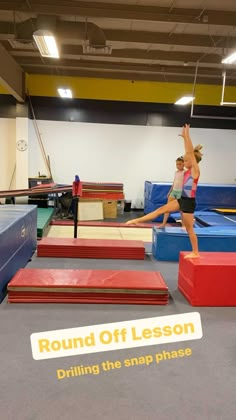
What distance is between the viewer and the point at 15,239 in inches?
156

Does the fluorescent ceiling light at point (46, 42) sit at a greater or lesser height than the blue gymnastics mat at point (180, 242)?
greater

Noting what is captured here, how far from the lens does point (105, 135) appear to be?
10672 millimetres

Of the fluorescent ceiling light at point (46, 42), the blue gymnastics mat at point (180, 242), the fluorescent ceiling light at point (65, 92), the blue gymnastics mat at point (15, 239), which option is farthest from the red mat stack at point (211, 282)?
the fluorescent ceiling light at point (65, 92)

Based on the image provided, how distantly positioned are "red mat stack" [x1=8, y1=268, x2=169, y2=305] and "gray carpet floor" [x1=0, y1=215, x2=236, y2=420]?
0.21 metres

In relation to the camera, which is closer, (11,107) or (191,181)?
(191,181)

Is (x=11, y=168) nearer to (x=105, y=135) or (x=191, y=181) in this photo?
(x=105, y=135)

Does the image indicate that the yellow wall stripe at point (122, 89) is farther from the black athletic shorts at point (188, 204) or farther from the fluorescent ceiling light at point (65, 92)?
the black athletic shorts at point (188, 204)

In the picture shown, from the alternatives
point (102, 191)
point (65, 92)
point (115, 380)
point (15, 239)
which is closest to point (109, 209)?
point (102, 191)

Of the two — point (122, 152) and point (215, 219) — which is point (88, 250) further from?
point (122, 152)

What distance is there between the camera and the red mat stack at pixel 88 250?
16.3ft

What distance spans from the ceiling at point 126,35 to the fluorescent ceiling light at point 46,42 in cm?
28

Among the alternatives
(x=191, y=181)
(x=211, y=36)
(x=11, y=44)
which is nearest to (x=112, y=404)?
(x=191, y=181)

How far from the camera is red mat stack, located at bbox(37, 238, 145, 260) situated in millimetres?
4959

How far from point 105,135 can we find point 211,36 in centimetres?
455
